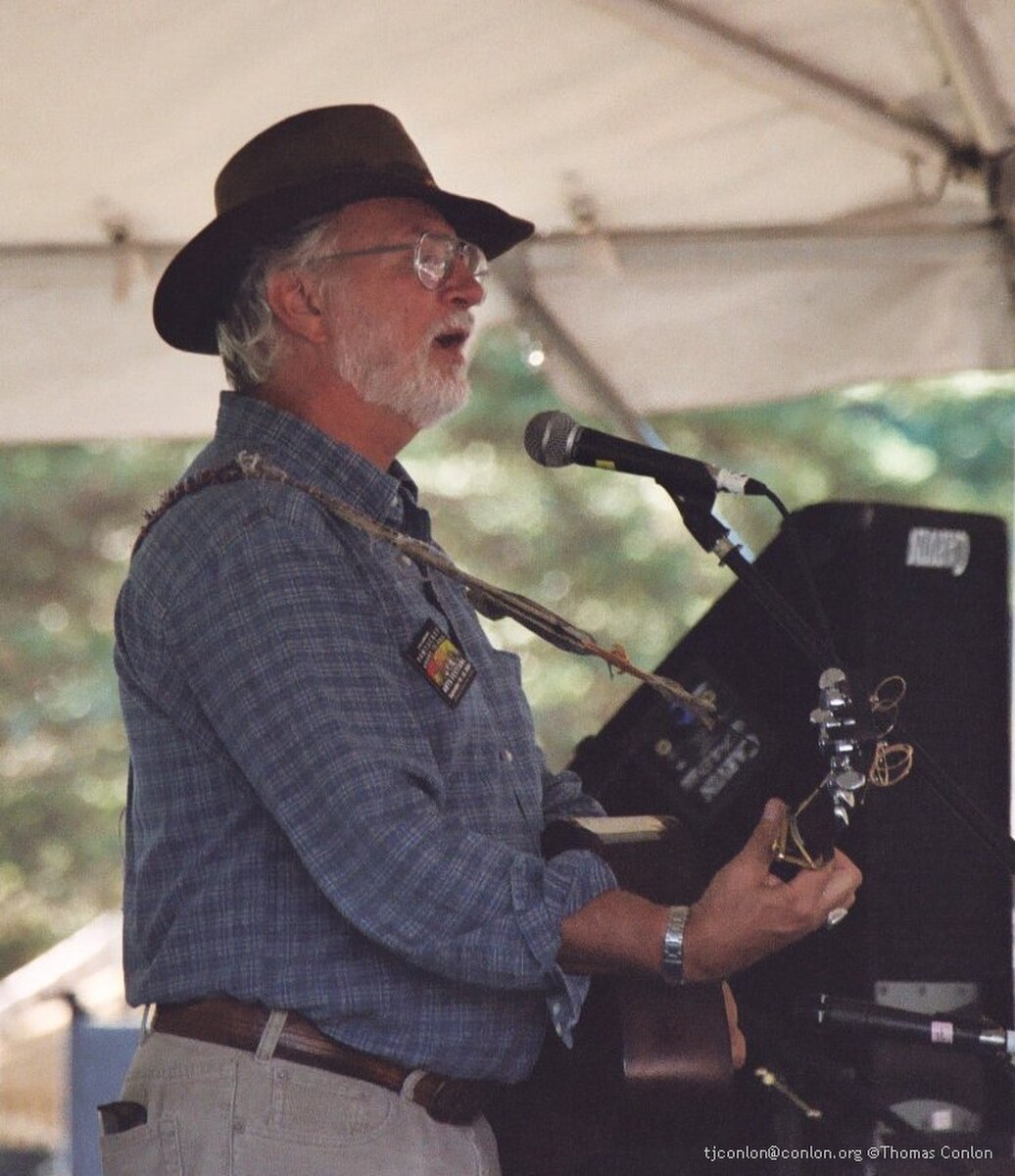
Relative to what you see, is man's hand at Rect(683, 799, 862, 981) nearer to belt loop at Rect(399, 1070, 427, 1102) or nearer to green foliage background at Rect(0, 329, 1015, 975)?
belt loop at Rect(399, 1070, 427, 1102)

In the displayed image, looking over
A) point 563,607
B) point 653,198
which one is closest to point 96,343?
point 653,198

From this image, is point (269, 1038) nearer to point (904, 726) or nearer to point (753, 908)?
point (753, 908)

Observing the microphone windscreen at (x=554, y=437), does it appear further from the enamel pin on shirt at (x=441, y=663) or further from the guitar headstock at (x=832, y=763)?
the guitar headstock at (x=832, y=763)

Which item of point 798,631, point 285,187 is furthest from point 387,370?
point 798,631

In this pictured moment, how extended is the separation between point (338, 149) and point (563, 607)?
8616 millimetres

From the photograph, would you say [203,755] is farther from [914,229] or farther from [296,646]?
[914,229]

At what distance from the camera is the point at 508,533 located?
36.5 ft

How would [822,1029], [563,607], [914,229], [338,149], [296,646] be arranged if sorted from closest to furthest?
[296,646] < [822,1029] < [338,149] < [914,229] < [563,607]

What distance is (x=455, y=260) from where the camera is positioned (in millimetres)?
2557

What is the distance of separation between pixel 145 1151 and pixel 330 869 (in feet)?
1.54

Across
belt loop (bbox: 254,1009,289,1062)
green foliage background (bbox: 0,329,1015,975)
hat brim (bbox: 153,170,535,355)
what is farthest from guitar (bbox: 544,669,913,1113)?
green foliage background (bbox: 0,329,1015,975)

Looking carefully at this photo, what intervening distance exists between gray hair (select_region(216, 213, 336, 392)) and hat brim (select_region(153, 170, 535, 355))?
0.02 meters

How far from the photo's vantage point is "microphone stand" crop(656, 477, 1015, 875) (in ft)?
6.66

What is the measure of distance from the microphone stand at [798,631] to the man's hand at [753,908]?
194 mm
